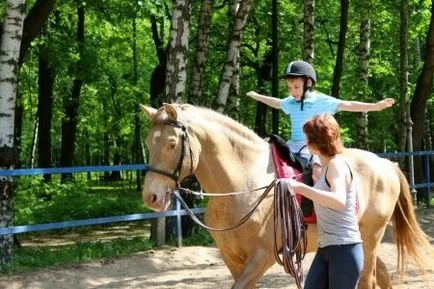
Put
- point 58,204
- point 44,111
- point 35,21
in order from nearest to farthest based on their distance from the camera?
point 35,21 → point 58,204 → point 44,111

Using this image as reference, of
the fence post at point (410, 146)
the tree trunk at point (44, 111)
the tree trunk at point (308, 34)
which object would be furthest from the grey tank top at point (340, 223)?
the tree trunk at point (44, 111)

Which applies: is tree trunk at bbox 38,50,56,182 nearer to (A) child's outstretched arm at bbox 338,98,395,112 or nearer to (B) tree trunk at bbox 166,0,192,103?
(B) tree trunk at bbox 166,0,192,103

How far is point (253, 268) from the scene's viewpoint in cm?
465

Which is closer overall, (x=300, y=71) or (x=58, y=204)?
(x=300, y=71)

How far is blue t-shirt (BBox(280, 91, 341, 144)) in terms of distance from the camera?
5.40 meters

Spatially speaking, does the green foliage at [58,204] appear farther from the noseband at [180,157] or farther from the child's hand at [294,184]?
the child's hand at [294,184]

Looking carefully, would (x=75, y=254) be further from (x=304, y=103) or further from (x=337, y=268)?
(x=337, y=268)

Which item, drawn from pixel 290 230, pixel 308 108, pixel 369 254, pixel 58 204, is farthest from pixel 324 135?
pixel 58 204

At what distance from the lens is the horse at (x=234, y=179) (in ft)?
15.0

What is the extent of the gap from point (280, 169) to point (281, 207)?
907 millimetres

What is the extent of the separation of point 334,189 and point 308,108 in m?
1.83

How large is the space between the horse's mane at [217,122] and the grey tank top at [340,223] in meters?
1.45

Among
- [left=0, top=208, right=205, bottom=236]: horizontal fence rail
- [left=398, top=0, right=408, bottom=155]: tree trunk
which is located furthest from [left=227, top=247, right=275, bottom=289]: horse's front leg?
[left=398, top=0, right=408, bottom=155]: tree trunk

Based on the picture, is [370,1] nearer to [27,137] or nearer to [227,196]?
[227,196]
